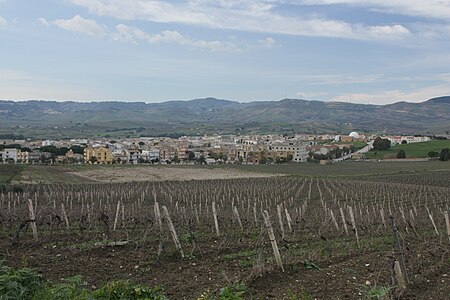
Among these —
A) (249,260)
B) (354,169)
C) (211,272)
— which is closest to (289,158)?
(354,169)

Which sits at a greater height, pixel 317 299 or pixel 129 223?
pixel 317 299

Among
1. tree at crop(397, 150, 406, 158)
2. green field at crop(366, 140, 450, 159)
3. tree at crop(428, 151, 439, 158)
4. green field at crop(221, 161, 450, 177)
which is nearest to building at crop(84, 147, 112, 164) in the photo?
green field at crop(221, 161, 450, 177)

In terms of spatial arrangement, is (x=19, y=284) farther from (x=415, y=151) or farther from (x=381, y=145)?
(x=381, y=145)

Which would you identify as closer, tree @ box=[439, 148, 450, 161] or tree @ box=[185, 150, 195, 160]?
tree @ box=[439, 148, 450, 161]

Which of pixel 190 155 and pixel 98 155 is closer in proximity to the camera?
pixel 98 155

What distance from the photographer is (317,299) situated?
7.57 m

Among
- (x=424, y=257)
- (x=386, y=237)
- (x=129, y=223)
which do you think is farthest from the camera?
(x=129, y=223)

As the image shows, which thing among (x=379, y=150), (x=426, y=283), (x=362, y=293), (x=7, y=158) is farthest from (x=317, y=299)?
(x=379, y=150)

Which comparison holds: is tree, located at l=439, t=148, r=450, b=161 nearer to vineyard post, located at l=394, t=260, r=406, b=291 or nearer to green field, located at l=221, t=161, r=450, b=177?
green field, located at l=221, t=161, r=450, b=177

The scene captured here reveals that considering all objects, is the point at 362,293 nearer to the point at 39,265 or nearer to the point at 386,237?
the point at 39,265

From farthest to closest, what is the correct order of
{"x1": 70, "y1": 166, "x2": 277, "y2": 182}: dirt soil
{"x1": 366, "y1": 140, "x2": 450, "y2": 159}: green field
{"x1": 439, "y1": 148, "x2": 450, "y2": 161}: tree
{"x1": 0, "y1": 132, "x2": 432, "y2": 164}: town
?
{"x1": 366, "y1": 140, "x2": 450, "y2": 159}: green field, {"x1": 0, "y1": 132, "x2": 432, "y2": 164}: town, {"x1": 439, "y1": 148, "x2": 450, "y2": 161}: tree, {"x1": 70, "y1": 166, "x2": 277, "y2": 182}: dirt soil

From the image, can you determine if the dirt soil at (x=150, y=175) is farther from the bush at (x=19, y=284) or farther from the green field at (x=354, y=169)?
the bush at (x=19, y=284)

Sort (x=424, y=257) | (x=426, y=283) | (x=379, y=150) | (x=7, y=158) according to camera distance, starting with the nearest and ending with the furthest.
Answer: (x=426, y=283) < (x=424, y=257) < (x=7, y=158) < (x=379, y=150)

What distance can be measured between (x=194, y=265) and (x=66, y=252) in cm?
321
